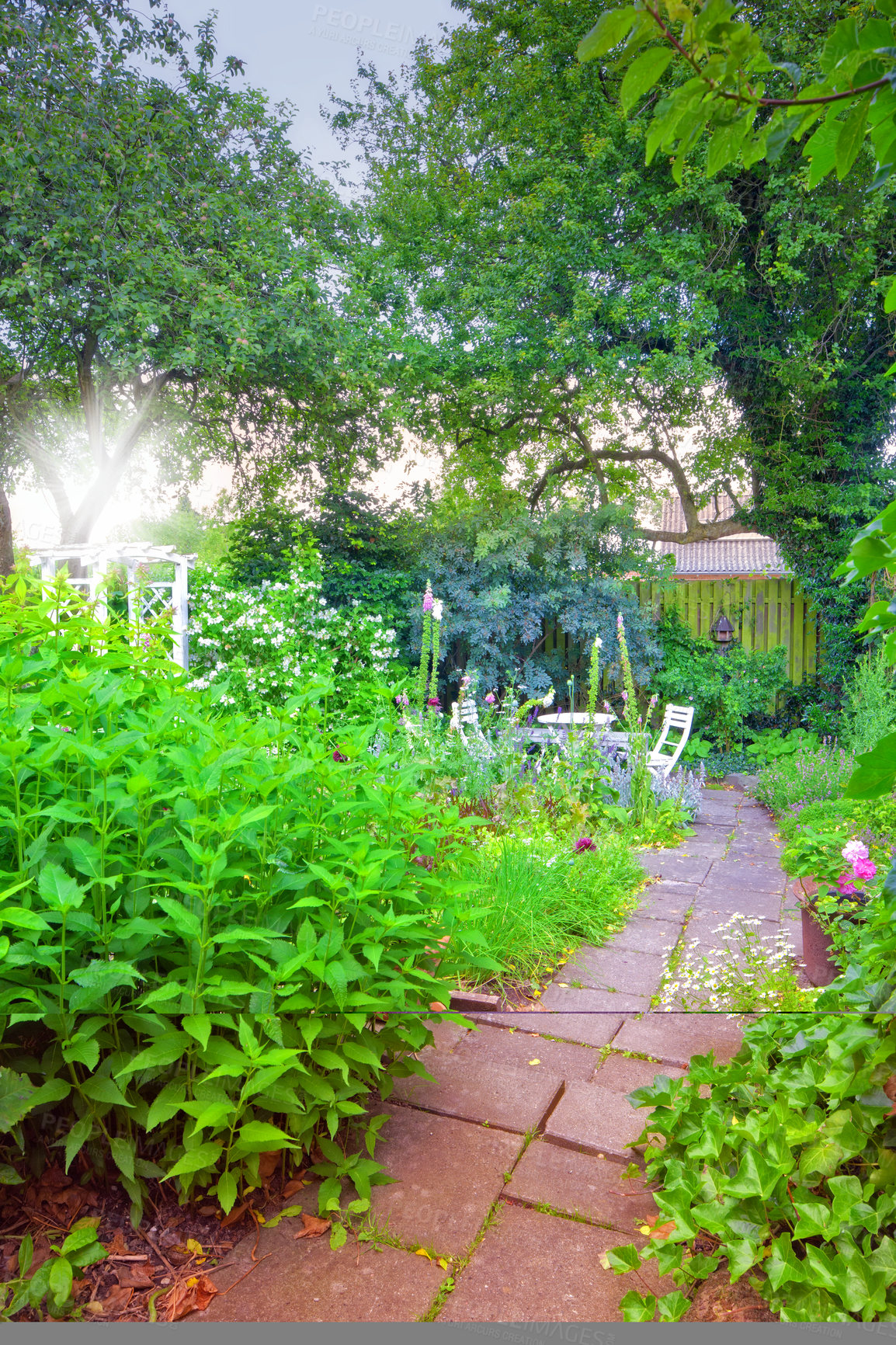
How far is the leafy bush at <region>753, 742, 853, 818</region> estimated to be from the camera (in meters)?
5.39

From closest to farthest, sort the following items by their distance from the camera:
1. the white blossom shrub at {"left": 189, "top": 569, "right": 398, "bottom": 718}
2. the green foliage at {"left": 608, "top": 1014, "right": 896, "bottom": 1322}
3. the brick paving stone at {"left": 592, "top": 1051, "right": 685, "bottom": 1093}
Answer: the green foliage at {"left": 608, "top": 1014, "right": 896, "bottom": 1322}, the brick paving stone at {"left": 592, "top": 1051, "right": 685, "bottom": 1093}, the white blossom shrub at {"left": 189, "top": 569, "right": 398, "bottom": 718}

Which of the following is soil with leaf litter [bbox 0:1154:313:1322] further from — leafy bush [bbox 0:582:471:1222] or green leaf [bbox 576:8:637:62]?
green leaf [bbox 576:8:637:62]

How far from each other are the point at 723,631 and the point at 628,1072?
689 centimetres

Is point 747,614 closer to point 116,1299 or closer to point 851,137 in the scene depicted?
point 851,137

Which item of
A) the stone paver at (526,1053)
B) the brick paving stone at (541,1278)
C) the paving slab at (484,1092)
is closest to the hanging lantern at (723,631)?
the stone paver at (526,1053)

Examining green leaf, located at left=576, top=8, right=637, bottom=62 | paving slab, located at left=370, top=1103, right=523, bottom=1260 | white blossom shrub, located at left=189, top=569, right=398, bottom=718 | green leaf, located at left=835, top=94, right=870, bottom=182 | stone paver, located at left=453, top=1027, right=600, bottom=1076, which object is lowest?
stone paver, located at left=453, top=1027, right=600, bottom=1076

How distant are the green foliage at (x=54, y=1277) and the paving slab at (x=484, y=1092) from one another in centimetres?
84

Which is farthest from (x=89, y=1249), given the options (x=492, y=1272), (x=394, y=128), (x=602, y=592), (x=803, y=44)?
(x=394, y=128)

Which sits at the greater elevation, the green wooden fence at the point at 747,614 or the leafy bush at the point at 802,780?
the green wooden fence at the point at 747,614

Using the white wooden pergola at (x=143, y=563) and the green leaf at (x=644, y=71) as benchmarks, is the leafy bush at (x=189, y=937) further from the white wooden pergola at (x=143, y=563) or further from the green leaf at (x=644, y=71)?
the white wooden pergola at (x=143, y=563)

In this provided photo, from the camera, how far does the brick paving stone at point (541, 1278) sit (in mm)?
1393

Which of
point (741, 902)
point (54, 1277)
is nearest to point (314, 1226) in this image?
point (54, 1277)

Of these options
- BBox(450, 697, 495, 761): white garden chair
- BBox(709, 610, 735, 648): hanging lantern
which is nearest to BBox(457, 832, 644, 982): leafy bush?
BBox(450, 697, 495, 761): white garden chair

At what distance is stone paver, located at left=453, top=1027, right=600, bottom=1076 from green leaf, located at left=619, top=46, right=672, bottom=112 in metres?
2.25
